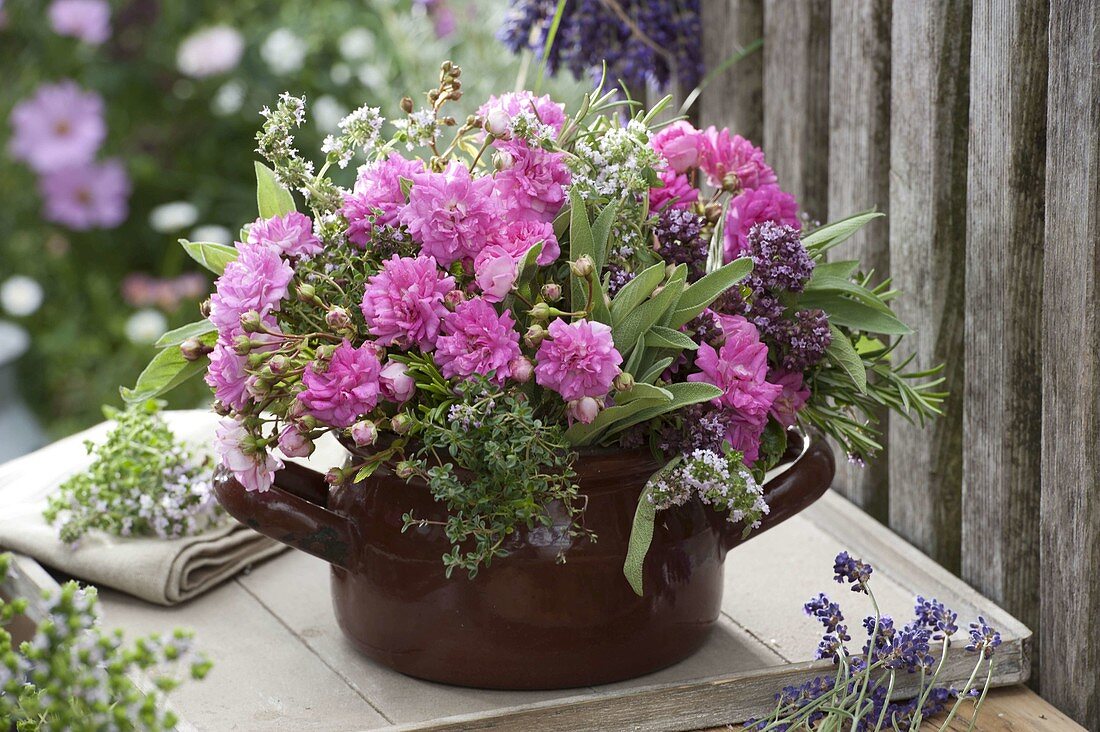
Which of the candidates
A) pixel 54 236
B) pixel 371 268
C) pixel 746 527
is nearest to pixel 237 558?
pixel 371 268

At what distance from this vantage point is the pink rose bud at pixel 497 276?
878mm

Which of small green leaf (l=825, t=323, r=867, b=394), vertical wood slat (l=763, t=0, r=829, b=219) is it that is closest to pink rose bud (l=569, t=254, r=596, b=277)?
small green leaf (l=825, t=323, r=867, b=394)

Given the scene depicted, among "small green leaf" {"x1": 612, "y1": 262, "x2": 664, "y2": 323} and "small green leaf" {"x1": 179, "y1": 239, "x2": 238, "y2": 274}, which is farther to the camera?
"small green leaf" {"x1": 179, "y1": 239, "x2": 238, "y2": 274}

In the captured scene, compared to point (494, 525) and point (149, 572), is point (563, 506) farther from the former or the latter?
point (149, 572)

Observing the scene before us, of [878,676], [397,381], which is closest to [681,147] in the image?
[397,381]

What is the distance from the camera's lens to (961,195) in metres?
1.20

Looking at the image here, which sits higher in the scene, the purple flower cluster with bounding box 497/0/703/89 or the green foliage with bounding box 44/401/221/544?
the purple flower cluster with bounding box 497/0/703/89

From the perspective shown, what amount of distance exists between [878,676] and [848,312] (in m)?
0.31

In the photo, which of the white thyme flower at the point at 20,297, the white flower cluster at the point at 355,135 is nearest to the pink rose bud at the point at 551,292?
the white flower cluster at the point at 355,135

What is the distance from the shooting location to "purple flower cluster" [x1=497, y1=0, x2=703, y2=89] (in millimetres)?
1583

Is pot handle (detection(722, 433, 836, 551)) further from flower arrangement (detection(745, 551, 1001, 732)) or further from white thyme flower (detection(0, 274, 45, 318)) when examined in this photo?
white thyme flower (detection(0, 274, 45, 318))

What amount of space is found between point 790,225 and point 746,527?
270 millimetres

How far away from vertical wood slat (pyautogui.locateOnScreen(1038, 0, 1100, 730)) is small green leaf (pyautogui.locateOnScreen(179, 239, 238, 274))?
70 cm

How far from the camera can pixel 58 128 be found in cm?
282
